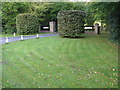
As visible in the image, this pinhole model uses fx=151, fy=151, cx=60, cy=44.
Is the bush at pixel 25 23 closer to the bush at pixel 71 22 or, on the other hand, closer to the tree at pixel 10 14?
the tree at pixel 10 14

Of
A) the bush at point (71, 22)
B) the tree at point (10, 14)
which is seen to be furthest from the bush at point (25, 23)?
the bush at point (71, 22)

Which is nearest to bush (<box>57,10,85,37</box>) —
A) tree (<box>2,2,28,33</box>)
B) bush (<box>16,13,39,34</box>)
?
bush (<box>16,13,39,34</box>)

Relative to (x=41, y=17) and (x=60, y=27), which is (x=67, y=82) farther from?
(x=41, y=17)

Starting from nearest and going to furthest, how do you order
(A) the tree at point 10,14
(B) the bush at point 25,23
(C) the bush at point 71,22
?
(C) the bush at point 71,22
(B) the bush at point 25,23
(A) the tree at point 10,14

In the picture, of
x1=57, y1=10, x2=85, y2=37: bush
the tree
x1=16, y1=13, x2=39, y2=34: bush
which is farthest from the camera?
the tree

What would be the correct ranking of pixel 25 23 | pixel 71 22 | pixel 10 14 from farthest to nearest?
pixel 10 14, pixel 25 23, pixel 71 22

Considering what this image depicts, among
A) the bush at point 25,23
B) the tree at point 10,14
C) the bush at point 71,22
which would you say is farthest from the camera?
the tree at point 10,14

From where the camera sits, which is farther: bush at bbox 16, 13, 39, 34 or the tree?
the tree

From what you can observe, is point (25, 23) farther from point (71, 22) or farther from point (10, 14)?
point (71, 22)

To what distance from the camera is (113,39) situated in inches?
528

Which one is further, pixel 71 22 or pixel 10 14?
pixel 10 14

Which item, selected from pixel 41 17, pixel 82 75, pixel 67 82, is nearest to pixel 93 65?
pixel 82 75

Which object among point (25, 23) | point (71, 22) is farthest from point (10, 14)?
point (71, 22)

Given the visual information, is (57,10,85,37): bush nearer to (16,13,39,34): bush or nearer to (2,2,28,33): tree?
(16,13,39,34): bush
